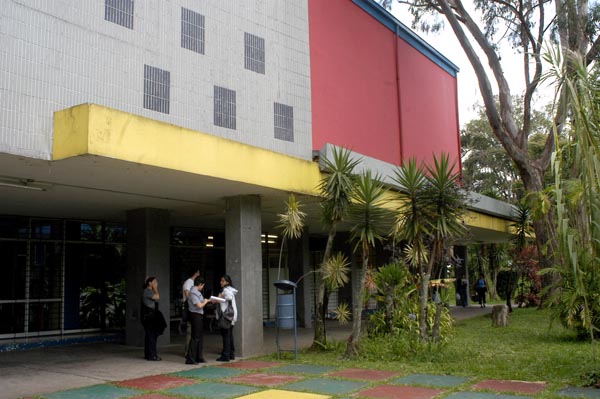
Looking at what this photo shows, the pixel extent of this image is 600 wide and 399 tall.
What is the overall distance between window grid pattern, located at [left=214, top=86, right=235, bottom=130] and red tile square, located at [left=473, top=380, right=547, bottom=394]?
6.60 metres

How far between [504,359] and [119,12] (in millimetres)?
8927

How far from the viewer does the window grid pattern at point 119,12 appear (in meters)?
9.80

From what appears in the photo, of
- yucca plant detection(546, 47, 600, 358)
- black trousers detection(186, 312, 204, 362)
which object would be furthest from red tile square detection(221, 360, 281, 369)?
yucca plant detection(546, 47, 600, 358)

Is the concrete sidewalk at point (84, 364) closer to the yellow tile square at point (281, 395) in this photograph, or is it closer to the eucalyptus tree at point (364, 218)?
the eucalyptus tree at point (364, 218)

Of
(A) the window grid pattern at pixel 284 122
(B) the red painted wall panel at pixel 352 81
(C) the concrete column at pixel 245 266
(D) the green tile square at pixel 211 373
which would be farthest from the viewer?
(B) the red painted wall panel at pixel 352 81

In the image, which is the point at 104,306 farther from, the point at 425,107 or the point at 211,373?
the point at 425,107

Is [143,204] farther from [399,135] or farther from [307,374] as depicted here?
[399,135]

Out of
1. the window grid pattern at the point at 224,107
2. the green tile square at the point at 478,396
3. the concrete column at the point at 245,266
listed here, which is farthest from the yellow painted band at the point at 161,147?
the green tile square at the point at 478,396

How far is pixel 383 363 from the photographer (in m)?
10.4

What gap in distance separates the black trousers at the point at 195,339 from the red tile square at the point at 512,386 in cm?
501

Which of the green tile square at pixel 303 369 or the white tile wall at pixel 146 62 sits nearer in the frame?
the white tile wall at pixel 146 62

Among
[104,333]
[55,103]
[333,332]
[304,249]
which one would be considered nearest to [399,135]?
[304,249]

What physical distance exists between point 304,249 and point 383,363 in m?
8.07

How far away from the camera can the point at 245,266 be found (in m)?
11.7
